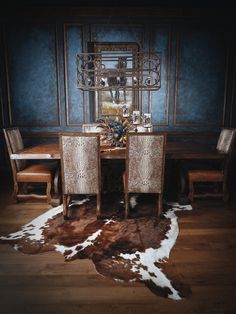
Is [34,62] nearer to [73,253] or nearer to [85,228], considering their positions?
[85,228]

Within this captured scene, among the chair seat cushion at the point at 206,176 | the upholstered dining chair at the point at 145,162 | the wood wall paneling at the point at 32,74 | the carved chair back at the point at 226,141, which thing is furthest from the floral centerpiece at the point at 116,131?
the wood wall paneling at the point at 32,74

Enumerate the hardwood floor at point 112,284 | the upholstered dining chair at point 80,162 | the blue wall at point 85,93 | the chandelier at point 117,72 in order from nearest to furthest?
the hardwood floor at point 112,284 < the upholstered dining chair at point 80,162 < the chandelier at point 117,72 < the blue wall at point 85,93

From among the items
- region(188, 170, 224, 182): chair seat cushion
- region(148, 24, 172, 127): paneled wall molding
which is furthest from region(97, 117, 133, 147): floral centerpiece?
region(148, 24, 172, 127): paneled wall molding

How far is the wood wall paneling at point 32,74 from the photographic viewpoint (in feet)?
13.9

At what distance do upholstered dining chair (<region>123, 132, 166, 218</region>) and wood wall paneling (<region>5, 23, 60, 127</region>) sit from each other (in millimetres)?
2326

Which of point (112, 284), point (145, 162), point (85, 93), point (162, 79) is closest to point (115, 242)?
point (112, 284)

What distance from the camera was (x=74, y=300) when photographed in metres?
1.56

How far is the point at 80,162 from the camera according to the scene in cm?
249

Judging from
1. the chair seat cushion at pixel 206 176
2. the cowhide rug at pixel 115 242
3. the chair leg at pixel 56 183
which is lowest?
the cowhide rug at pixel 115 242

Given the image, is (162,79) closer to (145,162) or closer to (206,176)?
(206,176)

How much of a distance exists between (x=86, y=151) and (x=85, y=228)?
0.74 meters

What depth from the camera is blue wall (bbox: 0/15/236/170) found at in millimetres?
4207

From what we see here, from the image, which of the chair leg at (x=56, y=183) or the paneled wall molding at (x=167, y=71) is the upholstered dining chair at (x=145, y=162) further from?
the paneled wall molding at (x=167, y=71)

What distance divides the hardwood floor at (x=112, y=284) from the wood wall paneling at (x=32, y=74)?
2.50 metres
